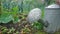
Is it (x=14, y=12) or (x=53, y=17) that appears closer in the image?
(x=53, y=17)

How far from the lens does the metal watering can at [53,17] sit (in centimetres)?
455

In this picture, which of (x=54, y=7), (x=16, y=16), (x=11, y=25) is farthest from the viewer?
(x=16, y=16)

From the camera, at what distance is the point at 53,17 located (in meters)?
4.57

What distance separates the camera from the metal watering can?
4.55 metres

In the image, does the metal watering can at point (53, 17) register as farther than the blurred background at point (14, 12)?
No

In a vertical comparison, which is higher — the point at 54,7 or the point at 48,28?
the point at 54,7

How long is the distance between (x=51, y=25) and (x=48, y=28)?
10 cm

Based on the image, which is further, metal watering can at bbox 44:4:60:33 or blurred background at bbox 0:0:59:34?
blurred background at bbox 0:0:59:34

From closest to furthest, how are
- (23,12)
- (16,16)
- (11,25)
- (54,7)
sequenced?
(54,7), (11,25), (16,16), (23,12)

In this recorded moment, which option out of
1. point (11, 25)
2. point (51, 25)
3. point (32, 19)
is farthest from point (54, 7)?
point (11, 25)

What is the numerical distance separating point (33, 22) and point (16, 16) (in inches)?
20.0

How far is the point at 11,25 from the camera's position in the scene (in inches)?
191

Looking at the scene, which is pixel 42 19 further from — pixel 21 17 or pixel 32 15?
pixel 21 17

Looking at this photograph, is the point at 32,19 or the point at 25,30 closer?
the point at 25,30
